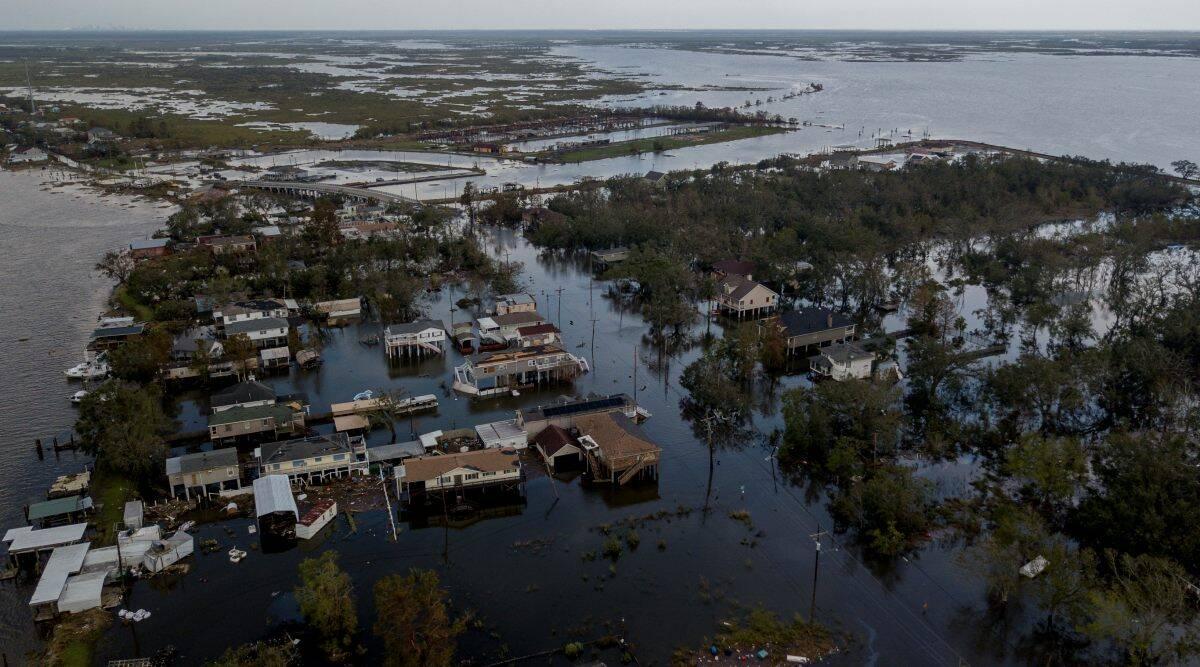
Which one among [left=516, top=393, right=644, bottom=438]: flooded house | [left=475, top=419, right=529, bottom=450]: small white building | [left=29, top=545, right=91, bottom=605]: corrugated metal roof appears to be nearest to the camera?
[left=29, top=545, right=91, bottom=605]: corrugated metal roof

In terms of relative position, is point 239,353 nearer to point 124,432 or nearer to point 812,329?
point 124,432

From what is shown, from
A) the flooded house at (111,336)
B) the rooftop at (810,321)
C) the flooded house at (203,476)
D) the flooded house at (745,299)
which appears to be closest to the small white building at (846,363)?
the rooftop at (810,321)

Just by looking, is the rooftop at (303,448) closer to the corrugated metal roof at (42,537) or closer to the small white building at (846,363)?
the corrugated metal roof at (42,537)

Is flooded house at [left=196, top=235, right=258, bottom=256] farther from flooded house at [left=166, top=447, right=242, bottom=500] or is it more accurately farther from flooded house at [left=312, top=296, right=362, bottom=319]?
flooded house at [left=166, top=447, right=242, bottom=500]

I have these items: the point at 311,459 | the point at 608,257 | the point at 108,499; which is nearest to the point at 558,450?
the point at 311,459

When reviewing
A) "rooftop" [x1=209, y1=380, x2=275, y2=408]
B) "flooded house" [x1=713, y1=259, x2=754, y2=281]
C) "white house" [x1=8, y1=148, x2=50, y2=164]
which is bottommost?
"rooftop" [x1=209, y1=380, x2=275, y2=408]

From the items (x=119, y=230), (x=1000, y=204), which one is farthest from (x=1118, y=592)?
(x=119, y=230)

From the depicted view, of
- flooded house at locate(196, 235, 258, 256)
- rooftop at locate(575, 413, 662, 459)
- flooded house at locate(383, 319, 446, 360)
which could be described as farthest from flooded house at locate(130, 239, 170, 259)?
rooftop at locate(575, 413, 662, 459)
